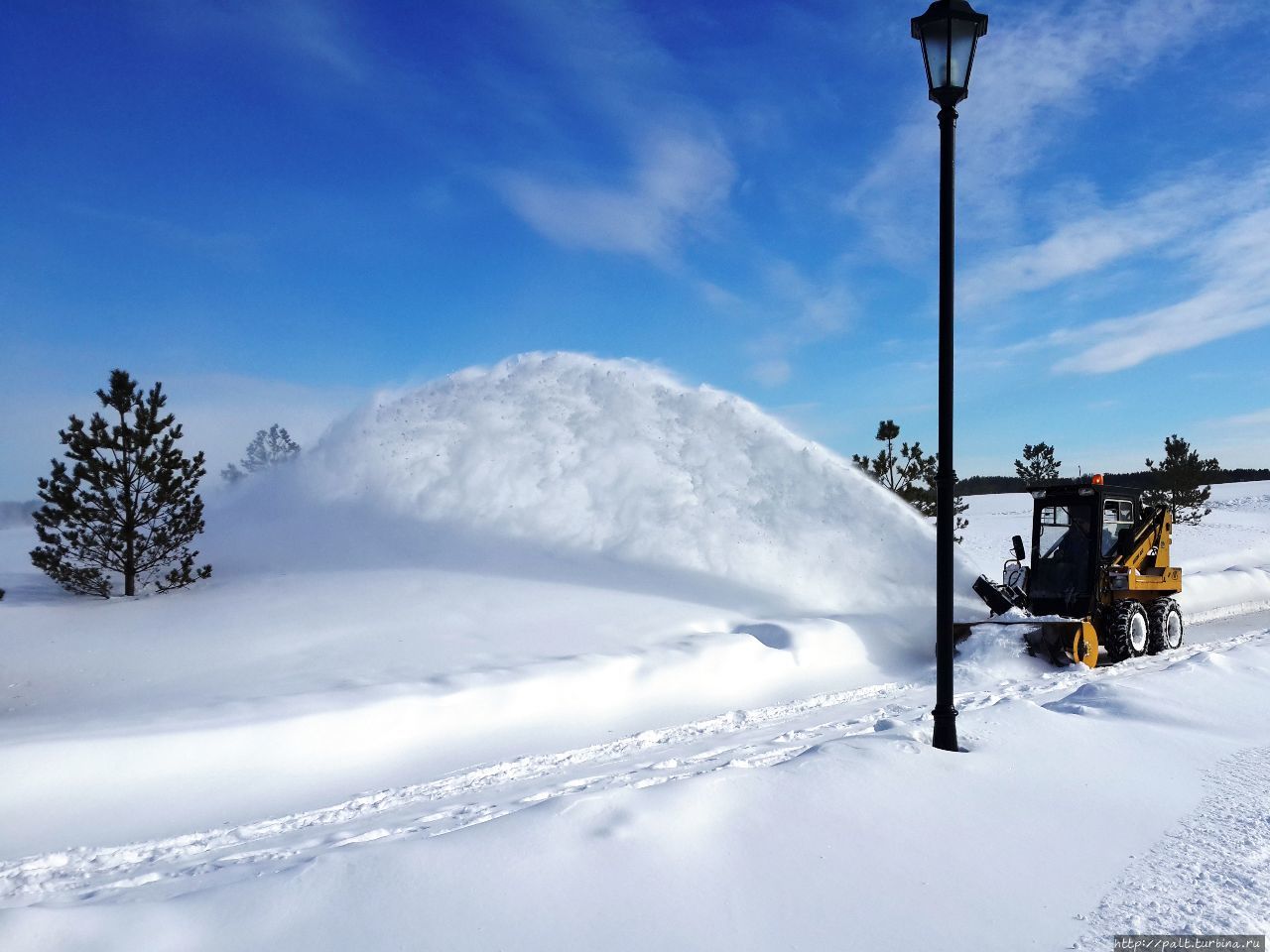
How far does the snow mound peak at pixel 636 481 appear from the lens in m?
13.9

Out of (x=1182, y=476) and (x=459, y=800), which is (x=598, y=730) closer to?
(x=459, y=800)

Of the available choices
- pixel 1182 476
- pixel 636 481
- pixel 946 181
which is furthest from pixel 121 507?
pixel 1182 476

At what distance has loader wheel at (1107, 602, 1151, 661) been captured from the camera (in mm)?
10977

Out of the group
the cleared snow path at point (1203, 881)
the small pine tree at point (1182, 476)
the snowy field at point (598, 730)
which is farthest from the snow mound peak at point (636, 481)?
the small pine tree at point (1182, 476)

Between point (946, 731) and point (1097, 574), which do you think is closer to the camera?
point (946, 731)

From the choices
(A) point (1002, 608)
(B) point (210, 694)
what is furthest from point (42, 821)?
(A) point (1002, 608)

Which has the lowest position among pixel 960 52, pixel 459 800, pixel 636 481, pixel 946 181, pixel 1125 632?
pixel 459 800

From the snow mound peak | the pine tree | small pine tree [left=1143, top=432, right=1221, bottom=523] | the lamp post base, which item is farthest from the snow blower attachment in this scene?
small pine tree [left=1143, top=432, right=1221, bottom=523]

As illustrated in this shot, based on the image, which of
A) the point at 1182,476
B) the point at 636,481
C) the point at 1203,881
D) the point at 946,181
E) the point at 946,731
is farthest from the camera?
the point at 1182,476

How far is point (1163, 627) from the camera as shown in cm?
1203

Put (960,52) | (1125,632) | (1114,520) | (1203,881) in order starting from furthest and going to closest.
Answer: (1114,520) < (1125,632) < (960,52) < (1203,881)

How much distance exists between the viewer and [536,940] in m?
3.11

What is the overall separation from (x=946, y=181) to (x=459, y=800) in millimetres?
5644

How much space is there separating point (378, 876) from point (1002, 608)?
10074 mm
